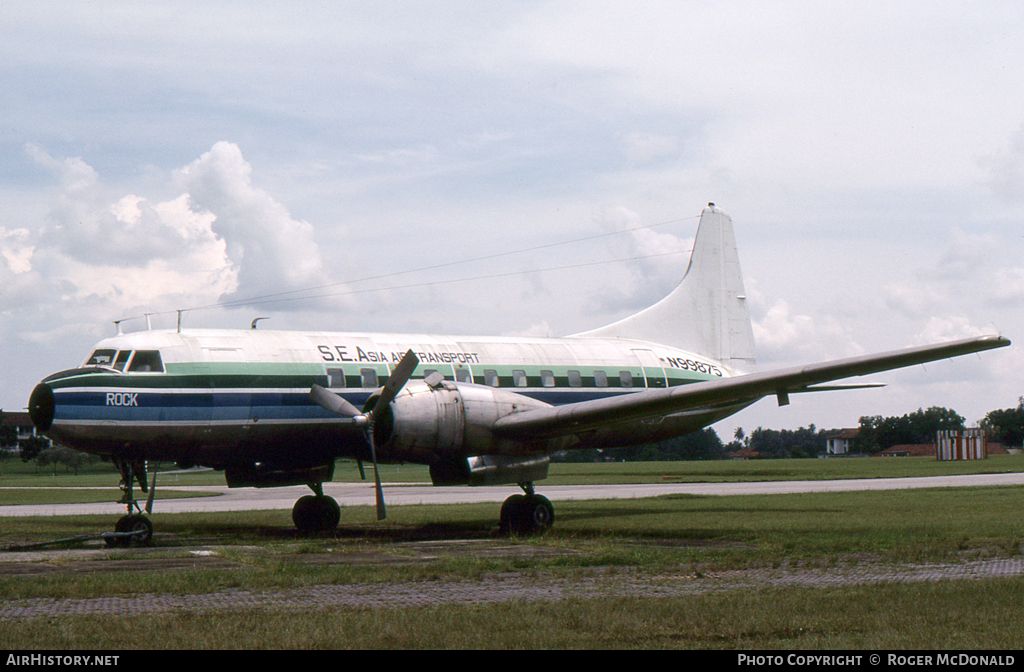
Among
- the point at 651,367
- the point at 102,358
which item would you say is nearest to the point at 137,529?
the point at 102,358

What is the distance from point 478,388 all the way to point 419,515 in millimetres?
7543

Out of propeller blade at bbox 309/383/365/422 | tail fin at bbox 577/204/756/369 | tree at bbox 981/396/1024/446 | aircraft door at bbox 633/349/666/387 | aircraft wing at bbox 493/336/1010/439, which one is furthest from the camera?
tree at bbox 981/396/1024/446

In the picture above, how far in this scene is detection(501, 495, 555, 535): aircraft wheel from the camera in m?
19.2

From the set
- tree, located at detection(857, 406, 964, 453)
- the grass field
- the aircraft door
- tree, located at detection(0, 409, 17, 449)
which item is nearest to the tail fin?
the aircraft door

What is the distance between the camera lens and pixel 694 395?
59.0ft

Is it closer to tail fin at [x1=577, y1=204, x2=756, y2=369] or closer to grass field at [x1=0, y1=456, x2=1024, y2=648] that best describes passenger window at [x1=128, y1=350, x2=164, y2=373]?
grass field at [x1=0, y1=456, x2=1024, y2=648]

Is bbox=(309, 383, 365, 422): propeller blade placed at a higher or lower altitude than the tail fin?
lower

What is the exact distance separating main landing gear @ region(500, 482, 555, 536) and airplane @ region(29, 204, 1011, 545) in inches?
1.1

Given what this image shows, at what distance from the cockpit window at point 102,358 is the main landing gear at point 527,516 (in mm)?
7894

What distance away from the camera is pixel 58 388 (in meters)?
17.5

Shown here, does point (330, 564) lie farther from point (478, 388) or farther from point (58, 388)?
point (58, 388)

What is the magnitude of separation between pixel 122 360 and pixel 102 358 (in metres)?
0.45

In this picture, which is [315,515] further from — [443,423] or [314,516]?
[443,423]

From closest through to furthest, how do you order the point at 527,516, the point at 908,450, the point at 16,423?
the point at 527,516
the point at 16,423
the point at 908,450
